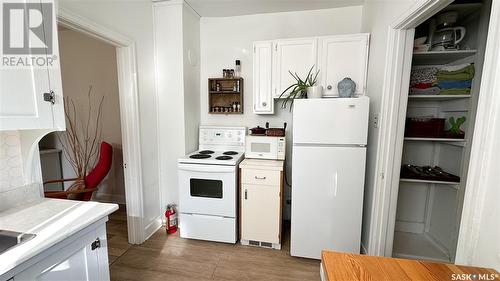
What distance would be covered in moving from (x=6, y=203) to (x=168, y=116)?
155 centimetres

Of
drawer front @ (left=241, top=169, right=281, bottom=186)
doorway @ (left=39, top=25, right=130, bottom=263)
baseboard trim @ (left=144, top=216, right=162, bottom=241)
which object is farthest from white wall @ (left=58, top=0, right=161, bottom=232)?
drawer front @ (left=241, top=169, right=281, bottom=186)

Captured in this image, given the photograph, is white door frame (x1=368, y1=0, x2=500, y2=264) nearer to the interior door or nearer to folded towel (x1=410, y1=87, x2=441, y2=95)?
folded towel (x1=410, y1=87, x2=441, y2=95)

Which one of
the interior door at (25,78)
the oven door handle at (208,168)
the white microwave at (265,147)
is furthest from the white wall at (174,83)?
the interior door at (25,78)

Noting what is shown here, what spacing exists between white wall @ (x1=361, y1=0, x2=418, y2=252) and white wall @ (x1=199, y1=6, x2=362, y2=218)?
37cm

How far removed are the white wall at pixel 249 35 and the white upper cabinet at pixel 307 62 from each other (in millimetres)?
316

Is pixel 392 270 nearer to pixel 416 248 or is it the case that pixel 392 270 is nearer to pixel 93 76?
pixel 416 248

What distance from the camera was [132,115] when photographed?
2162mm

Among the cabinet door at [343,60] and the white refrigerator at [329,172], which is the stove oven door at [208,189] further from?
the cabinet door at [343,60]

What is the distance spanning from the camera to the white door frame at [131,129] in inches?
82.8

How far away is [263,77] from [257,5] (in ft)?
2.69

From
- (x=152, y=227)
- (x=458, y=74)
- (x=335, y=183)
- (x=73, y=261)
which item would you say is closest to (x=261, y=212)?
(x=335, y=183)

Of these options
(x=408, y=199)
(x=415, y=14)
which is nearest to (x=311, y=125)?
(x=415, y=14)

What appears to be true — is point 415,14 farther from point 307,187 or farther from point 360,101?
point 307,187

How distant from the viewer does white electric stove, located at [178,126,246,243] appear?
7.32 ft
